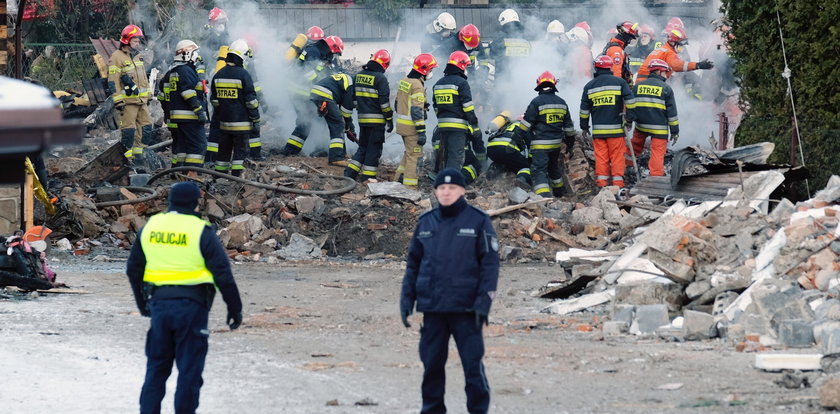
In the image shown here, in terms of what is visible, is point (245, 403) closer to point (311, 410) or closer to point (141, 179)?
point (311, 410)

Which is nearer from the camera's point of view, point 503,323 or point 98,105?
point 503,323

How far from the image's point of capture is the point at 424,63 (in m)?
18.4

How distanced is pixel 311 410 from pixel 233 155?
11208 mm

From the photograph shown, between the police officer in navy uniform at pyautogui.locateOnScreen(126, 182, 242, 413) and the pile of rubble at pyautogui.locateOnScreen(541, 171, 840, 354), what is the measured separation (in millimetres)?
4061

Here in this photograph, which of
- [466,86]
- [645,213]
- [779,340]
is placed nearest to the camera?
[779,340]

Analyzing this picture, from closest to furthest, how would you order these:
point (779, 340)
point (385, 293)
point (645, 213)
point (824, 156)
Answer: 1. point (779, 340)
2. point (385, 293)
3. point (824, 156)
4. point (645, 213)

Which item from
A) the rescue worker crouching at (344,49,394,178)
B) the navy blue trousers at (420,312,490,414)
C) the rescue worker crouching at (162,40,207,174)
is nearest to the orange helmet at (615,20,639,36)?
the rescue worker crouching at (344,49,394,178)

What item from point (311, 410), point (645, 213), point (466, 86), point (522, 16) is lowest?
point (311, 410)

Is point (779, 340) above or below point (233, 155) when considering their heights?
below

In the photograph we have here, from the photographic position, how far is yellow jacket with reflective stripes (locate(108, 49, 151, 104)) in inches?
768

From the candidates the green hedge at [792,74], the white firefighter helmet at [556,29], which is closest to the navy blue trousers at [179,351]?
the green hedge at [792,74]

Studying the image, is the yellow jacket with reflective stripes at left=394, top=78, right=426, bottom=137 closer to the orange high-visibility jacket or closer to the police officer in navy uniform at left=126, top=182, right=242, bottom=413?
the orange high-visibility jacket

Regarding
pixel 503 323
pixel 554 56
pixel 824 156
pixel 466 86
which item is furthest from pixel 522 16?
pixel 503 323

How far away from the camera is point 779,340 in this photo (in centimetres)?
945
